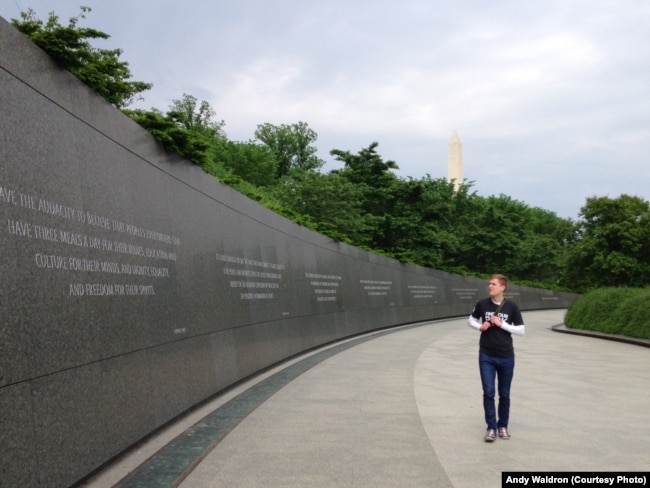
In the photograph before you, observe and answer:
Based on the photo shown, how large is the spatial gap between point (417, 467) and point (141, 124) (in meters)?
5.45

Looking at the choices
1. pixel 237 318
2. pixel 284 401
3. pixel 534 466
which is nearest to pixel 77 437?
pixel 534 466

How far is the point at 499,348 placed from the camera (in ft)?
24.7

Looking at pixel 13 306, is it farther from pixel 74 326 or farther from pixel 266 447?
pixel 266 447

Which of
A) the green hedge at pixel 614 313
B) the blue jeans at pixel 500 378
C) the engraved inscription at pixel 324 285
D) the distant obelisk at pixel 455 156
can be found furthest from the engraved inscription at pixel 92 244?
the distant obelisk at pixel 455 156

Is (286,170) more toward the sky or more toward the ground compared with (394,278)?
more toward the sky

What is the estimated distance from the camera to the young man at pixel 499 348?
7.45 m

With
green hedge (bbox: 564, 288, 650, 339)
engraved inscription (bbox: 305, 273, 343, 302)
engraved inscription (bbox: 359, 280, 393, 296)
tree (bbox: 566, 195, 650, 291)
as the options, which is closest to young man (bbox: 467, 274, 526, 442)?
engraved inscription (bbox: 305, 273, 343, 302)

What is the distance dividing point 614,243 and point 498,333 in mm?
43401

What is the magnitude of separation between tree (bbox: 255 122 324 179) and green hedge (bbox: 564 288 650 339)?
168ft

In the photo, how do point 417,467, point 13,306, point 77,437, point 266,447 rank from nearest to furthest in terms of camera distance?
point 13,306, point 77,437, point 417,467, point 266,447

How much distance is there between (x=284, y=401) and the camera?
386 inches

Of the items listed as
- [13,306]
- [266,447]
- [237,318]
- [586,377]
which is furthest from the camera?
[586,377]

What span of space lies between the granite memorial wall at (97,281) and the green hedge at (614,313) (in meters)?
14.1

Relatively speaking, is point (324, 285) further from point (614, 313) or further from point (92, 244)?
point (92, 244)
